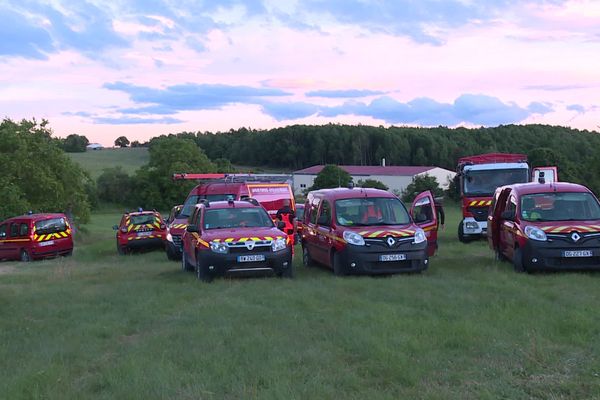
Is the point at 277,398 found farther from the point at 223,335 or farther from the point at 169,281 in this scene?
the point at 169,281

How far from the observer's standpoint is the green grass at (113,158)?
11569cm

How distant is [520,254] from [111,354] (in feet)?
27.1

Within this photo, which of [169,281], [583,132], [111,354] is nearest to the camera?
[111,354]

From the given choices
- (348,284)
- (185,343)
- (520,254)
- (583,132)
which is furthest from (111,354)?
(583,132)

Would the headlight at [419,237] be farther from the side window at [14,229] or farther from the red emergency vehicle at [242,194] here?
the side window at [14,229]

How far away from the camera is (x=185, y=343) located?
814cm

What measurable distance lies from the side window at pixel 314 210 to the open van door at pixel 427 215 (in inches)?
82.2

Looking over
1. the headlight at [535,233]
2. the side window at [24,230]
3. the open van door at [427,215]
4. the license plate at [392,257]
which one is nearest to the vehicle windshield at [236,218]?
the license plate at [392,257]

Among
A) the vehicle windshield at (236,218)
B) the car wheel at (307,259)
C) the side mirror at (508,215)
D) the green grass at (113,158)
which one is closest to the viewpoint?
the side mirror at (508,215)

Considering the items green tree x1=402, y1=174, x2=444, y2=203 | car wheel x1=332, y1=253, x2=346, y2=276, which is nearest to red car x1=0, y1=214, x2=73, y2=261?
car wheel x1=332, y1=253, x2=346, y2=276

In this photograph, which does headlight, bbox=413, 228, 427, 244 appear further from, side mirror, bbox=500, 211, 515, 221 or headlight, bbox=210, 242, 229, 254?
headlight, bbox=210, 242, 229, 254

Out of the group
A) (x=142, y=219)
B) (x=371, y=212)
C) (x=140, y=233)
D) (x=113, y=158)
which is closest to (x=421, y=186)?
(x=113, y=158)

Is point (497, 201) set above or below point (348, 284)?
above

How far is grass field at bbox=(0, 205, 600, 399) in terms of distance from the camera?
636 cm
